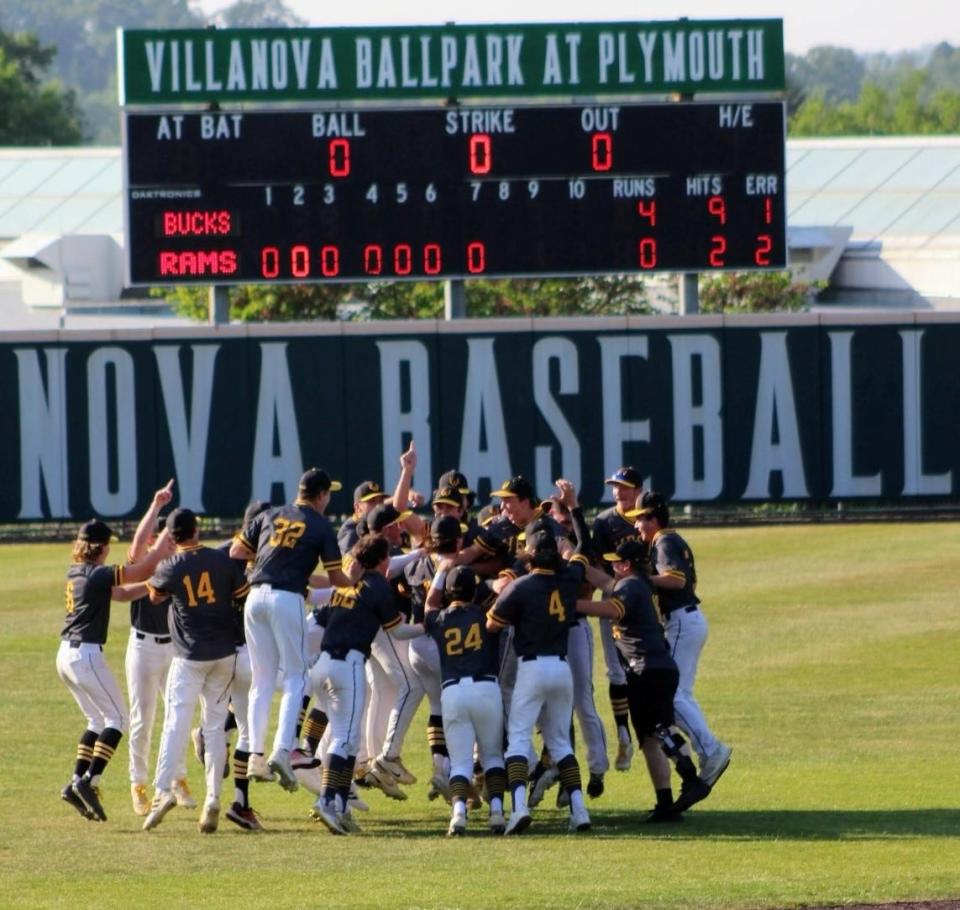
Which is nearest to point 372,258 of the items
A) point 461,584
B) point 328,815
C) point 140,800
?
point 140,800

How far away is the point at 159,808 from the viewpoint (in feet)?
45.8

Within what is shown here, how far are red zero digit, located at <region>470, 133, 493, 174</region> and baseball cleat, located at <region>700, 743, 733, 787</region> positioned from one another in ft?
57.2

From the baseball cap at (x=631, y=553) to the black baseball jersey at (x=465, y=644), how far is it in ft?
3.47

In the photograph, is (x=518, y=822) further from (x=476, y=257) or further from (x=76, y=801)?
(x=476, y=257)

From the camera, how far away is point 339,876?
480 inches

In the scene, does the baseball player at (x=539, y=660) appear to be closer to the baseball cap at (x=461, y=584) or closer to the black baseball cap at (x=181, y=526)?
the baseball cap at (x=461, y=584)

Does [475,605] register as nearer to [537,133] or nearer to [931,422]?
[537,133]

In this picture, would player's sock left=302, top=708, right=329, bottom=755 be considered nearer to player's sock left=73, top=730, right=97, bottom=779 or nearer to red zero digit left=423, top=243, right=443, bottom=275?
player's sock left=73, top=730, right=97, bottom=779

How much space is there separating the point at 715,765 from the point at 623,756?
67.7 inches

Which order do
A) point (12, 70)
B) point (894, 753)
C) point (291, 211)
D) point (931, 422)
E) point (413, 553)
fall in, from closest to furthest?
point (413, 553), point (894, 753), point (291, 211), point (931, 422), point (12, 70)

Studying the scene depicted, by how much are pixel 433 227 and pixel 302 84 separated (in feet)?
9.25

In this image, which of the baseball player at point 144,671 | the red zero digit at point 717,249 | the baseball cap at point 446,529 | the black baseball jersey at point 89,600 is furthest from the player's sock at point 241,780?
the red zero digit at point 717,249

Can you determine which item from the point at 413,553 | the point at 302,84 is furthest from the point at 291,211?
the point at 413,553

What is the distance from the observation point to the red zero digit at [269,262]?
Result: 3020 centimetres
